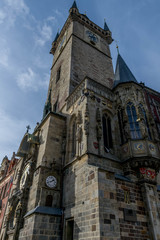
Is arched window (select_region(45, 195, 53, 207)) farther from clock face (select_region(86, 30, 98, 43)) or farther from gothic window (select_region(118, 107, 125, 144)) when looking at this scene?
clock face (select_region(86, 30, 98, 43))

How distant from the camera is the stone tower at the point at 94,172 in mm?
7891

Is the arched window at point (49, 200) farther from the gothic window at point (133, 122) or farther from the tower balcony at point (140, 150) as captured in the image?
the gothic window at point (133, 122)

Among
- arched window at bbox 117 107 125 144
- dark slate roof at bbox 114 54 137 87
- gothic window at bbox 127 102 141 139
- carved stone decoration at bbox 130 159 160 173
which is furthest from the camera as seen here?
dark slate roof at bbox 114 54 137 87

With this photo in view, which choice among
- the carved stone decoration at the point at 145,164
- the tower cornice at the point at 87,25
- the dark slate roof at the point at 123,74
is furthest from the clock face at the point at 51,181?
the tower cornice at the point at 87,25

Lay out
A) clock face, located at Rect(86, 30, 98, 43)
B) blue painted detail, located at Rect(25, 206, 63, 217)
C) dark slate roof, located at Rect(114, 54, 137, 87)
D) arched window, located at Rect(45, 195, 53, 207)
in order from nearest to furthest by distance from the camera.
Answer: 1. blue painted detail, located at Rect(25, 206, 63, 217)
2. arched window, located at Rect(45, 195, 53, 207)
3. dark slate roof, located at Rect(114, 54, 137, 87)
4. clock face, located at Rect(86, 30, 98, 43)

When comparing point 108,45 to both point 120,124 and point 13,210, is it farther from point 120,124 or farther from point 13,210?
point 13,210

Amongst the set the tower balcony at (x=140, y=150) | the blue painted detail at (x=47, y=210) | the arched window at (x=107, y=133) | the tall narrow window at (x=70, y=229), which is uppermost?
the arched window at (x=107, y=133)

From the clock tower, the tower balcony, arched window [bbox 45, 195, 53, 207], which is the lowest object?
arched window [bbox 45, 195, 53, 207]

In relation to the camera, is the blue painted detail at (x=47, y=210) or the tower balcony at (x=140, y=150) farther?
the tower balcony at (x=140, y=150)

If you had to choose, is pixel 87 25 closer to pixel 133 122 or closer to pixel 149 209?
pixel 133 122

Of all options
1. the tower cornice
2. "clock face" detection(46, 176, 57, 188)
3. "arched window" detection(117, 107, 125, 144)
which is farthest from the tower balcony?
the tower cornice

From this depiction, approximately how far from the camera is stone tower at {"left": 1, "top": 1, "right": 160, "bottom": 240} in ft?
25.9

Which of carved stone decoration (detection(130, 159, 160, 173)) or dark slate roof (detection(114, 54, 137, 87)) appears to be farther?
dark slate roof (detection(114, 54, 137, 87))

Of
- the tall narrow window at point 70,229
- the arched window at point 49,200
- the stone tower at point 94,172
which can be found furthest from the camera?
the arched window at point 49,200
